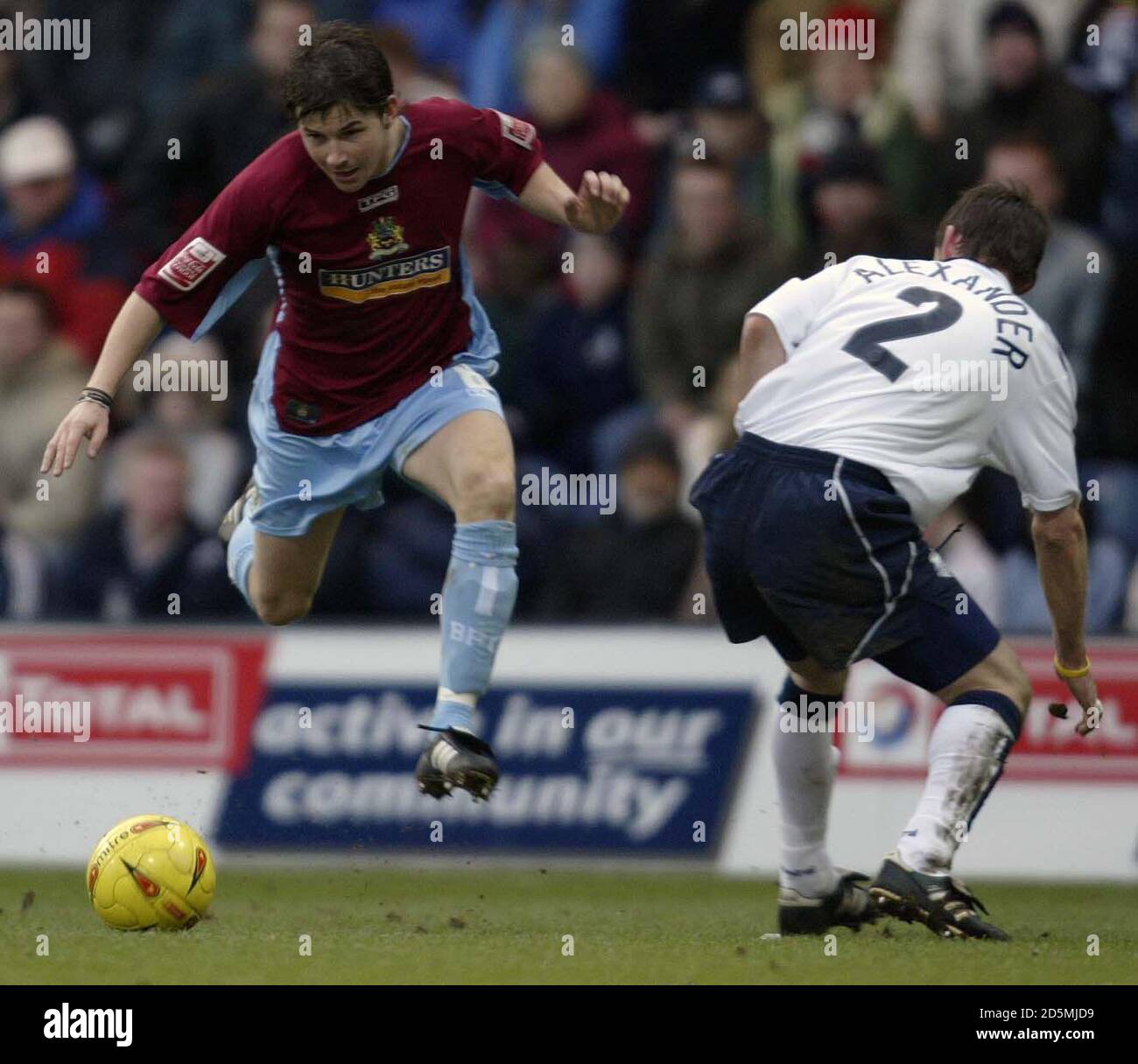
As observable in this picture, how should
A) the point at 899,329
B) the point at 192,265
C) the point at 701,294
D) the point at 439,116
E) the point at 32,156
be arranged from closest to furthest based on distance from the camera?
the point at 899,329 < the point at 192,265 < the point at 439,116 < the point at 701,294 < the point at 32,156

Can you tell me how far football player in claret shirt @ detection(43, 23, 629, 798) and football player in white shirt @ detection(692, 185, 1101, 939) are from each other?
758 mm

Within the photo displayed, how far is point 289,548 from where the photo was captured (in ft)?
24.8

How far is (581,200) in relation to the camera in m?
6.94

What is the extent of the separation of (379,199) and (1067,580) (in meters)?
2.39

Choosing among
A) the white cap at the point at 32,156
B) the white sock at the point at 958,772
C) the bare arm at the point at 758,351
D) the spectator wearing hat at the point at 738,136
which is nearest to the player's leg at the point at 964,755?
the white sock at the point at 958,772

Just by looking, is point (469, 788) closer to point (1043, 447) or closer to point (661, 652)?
point (1043, 447)

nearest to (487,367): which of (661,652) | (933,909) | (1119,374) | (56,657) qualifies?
(933,909)

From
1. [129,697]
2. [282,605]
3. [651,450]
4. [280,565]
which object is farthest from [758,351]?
[129,697]

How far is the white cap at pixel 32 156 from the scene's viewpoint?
11.7 meters

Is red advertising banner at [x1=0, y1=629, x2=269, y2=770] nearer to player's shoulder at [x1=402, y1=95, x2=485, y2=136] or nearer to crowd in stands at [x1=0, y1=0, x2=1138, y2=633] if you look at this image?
crowd in stands at [x1=0, y1=0, x2=1138, y2=633]

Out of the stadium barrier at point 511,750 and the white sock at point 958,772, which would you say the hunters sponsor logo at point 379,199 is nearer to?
the white sock at point 958,772

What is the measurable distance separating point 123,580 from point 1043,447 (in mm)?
5915

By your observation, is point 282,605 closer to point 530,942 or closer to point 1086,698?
point 530,942

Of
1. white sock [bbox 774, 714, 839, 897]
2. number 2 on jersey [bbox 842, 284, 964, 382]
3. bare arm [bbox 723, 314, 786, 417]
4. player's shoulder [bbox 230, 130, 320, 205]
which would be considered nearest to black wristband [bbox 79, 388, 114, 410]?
player's shoulder [bbox 230, 130, 320, 205]
